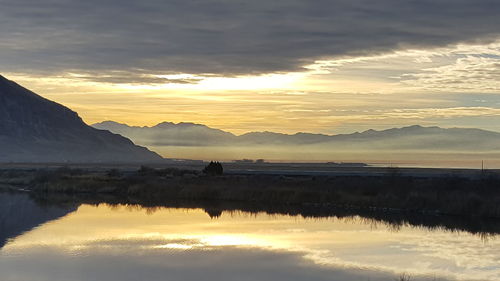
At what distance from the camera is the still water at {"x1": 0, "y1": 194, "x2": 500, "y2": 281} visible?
1045 inches

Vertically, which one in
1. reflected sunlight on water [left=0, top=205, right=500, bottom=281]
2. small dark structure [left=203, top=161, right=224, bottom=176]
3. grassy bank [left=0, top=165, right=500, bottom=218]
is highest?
small dark structure [left=203, top=161, right=224, bottom=176]

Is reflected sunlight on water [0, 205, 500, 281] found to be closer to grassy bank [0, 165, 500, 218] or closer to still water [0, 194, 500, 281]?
still water [0, 194, 500, 281]

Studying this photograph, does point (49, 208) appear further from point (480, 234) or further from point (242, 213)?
point (480, 234)

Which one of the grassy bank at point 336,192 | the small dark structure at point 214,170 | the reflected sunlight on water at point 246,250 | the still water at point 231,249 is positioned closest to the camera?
the still water at point 231,249

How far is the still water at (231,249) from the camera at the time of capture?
1045 inches

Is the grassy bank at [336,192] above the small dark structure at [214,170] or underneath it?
underneath

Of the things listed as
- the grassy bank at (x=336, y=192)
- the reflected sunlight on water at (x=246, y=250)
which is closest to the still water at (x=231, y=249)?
the reflected sunlight on water at (x=246, y=250)

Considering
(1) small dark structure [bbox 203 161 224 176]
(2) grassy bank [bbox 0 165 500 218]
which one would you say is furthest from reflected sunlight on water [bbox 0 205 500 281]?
(1) small dark structure [bbox 203 161 224 176]

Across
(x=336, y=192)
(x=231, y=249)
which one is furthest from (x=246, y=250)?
(x=336, y=192)

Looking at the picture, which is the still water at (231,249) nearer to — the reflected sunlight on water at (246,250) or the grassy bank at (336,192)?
the reflected sunlight on water at (246,250)

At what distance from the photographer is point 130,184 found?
244 feet

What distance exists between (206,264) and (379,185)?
1476 inches

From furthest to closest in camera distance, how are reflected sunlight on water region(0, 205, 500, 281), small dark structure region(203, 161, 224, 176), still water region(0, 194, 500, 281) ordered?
small dark structure region(203, 161, 224, 176)
reflected sunlight on water region(0, 205, 500, 281)
still water region(0, 194, 500, 281)

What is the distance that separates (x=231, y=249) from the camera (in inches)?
1293
